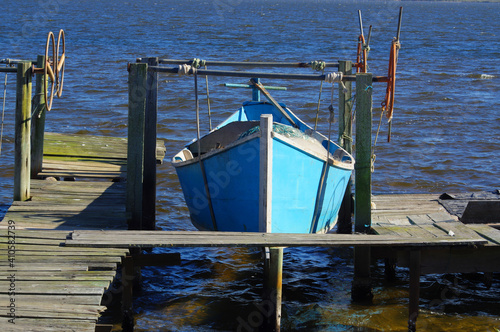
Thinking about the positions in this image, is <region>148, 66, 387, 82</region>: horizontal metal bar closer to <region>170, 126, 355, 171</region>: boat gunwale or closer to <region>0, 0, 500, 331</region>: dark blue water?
<region>170, 126, 355, 171</region>: boat gunwale

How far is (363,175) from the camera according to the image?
7715 millimetres

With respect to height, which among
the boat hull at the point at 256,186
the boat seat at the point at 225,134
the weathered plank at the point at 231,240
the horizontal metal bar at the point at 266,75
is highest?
the horizontal metal bar at the point at 266,75

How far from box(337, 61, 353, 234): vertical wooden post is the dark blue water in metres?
0.46

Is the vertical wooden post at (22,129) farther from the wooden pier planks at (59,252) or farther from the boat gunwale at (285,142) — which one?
the boat gunwale at (285,142)

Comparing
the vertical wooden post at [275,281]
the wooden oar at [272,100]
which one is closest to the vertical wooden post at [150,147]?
the vertical wooden post at [275,281]

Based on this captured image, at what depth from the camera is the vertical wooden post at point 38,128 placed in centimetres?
958

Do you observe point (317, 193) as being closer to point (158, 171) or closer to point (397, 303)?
point (397, 303)

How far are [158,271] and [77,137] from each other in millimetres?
4268

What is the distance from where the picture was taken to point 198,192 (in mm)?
8398

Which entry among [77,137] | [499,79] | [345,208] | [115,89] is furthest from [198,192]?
[499,79]

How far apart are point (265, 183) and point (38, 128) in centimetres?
385

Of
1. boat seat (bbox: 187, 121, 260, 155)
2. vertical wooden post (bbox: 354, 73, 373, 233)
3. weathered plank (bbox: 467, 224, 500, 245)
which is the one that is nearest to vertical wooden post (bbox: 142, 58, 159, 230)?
boat seat (bbox: 187, 121, 260, 155)

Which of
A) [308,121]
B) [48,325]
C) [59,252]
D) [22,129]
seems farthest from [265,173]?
[308,121]

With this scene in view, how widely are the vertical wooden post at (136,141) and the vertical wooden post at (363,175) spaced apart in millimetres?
2459
